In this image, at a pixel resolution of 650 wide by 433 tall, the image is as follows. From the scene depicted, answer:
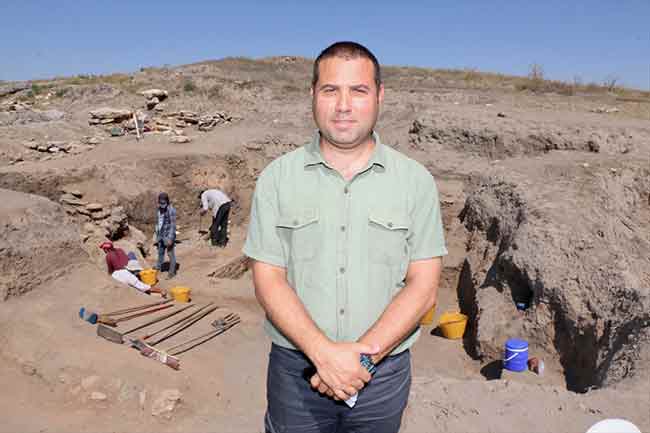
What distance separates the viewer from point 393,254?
76.2 inches

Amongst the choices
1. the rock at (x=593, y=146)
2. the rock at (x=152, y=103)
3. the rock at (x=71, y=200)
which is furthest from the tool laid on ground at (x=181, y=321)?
the rock at (x=152, y=103)

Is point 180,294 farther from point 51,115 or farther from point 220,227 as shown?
point 51,115

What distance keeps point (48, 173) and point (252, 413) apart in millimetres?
7155

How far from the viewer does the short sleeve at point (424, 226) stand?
1.96m

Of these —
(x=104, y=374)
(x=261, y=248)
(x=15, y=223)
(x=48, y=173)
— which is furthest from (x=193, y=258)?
(x=261, y=248)

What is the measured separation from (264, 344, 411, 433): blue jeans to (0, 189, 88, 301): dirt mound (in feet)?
18.1

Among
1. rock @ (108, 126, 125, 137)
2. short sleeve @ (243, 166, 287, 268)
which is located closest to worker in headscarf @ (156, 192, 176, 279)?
rock @ (108, 126, 125, 137)

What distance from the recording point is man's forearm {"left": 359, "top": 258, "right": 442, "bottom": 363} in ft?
6.05

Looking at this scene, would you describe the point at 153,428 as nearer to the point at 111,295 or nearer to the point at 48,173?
the point at 111,295

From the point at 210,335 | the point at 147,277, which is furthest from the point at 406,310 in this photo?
the point at 147,277

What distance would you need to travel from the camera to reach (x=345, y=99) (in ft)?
6.17

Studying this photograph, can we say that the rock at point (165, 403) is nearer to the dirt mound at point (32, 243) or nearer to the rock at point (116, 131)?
the dirt mound at point (32, 243)

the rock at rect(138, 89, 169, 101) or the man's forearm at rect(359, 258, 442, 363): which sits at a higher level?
the rock at rect(138, 89, 169, 101)

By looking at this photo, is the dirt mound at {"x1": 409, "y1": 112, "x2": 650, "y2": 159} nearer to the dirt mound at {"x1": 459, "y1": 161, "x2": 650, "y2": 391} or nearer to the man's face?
the dirt mound at {"x1": 459, "y1": 161, "x2": 650, "y2": 391}
